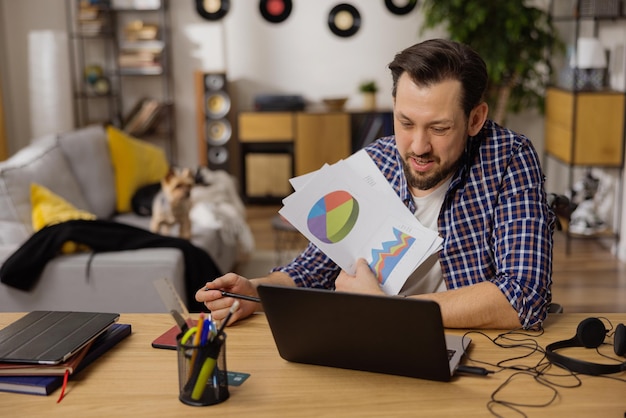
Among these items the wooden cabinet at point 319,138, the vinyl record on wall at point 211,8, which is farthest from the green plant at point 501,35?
the vinyl record on wall at point 211,8

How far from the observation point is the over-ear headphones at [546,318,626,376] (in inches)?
54.5

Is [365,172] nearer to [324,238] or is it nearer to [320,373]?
[324,238]

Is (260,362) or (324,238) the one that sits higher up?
(324,238)

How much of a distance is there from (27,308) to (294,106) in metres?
3.72

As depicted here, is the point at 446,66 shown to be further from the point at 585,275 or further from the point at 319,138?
Answer: the point at 319,138

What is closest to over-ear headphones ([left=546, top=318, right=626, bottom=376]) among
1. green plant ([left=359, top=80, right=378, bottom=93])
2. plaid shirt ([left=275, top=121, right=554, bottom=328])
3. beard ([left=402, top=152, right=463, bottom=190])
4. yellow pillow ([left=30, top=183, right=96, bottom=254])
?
plaid shirt ([left=275, top=121, right=554, bottom=328])

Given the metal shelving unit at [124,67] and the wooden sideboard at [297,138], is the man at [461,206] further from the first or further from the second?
the metal shelving unit at [124,67]

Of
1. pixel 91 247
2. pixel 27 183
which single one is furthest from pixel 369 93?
pixel 91 247

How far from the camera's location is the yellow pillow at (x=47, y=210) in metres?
3.33

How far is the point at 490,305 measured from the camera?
159cm

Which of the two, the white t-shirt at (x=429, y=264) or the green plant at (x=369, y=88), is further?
the green plant at (x=369, y=88)

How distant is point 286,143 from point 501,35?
6.37 ft

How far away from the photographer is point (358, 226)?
5.67 ft

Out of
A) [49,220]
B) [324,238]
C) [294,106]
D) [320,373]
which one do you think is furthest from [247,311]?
[294,106]
